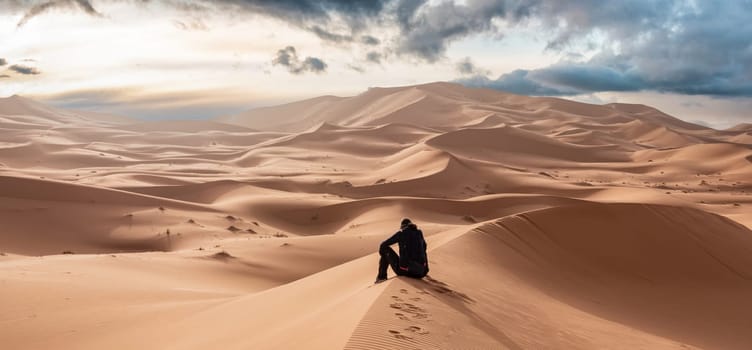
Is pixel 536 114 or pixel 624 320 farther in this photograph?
pixel 536 114

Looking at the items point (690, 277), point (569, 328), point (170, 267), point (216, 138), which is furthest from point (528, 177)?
point (216, 138)

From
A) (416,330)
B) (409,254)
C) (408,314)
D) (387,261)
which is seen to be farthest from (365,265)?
(416,330)

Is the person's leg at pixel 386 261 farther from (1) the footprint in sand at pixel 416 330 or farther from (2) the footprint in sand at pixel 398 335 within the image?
(2) the footprint in sand at pixel 398 335

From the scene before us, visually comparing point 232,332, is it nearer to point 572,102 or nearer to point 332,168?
point 332,168

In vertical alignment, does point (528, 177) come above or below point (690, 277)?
above

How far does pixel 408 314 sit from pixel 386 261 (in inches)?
78.3

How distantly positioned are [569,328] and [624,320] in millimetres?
2313

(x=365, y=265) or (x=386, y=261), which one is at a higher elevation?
(x=386, y=261)

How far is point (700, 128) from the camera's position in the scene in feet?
436

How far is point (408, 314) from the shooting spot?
5984mm

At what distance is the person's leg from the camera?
309 inches

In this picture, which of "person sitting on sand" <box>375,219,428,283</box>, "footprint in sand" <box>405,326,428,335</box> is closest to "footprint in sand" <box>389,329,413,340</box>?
"footprint in sand" <box>405,326,428,335</box>

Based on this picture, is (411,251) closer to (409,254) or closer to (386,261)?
(409,254)

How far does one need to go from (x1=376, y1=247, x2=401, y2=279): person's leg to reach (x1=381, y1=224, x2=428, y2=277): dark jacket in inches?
5.9
